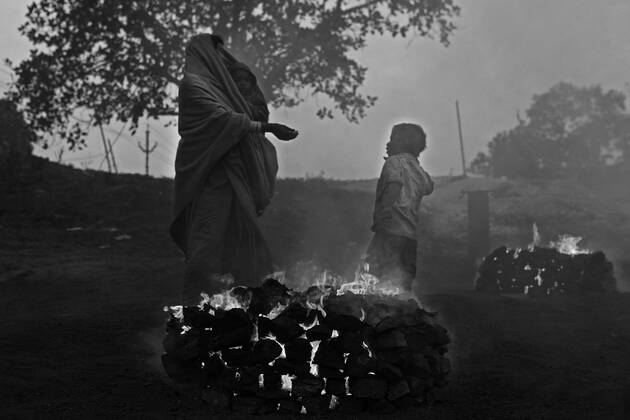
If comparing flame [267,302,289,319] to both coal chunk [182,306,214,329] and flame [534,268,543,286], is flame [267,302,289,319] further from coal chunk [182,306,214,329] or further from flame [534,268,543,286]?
flame [534,268,543,286]

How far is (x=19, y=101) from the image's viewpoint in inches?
747

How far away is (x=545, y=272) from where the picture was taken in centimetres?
1317

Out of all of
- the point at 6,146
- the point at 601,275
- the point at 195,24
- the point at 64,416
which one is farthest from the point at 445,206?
the point at 64,416

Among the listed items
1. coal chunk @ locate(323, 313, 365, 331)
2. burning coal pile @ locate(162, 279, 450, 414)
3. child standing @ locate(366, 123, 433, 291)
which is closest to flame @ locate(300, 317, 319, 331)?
burning coal pile @ locate(162, 279, 450, 414)

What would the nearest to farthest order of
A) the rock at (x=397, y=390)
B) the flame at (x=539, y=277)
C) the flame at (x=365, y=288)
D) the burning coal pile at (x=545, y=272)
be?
the rock at (x=397, y=390), the flame at (x=365, y=288), the burning coal pile at (x=545, y=272), the flame at (x=539, y=277)

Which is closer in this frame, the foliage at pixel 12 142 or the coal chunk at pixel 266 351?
the coal chunk at pixel 266 351

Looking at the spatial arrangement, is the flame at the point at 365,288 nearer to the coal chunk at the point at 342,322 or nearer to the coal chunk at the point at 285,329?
the coal chunk at the point at 342,322

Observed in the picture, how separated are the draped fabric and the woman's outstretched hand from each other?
173 millimetres

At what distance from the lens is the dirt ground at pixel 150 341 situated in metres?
5.73

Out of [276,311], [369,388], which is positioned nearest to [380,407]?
[369,388]

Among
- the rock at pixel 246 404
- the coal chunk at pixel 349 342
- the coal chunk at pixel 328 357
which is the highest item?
the coal chunk at pixel 349 342

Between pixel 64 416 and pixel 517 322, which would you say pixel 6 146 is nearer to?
pixel 517 322


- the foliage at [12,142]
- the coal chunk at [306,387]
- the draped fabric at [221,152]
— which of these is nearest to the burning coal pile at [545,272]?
the draped fabric at [221,152]

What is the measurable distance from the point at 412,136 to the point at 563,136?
4665 cm
